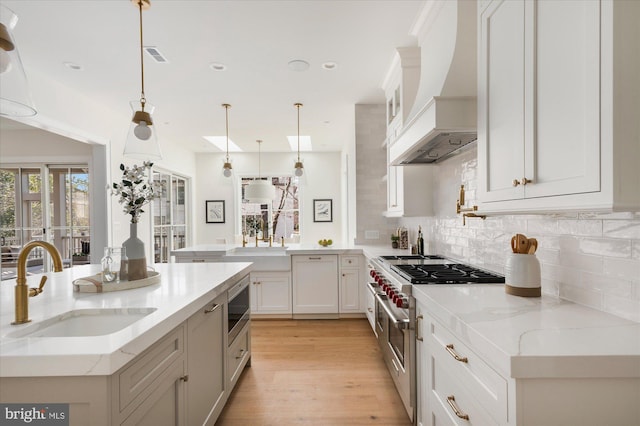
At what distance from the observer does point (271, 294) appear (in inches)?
159

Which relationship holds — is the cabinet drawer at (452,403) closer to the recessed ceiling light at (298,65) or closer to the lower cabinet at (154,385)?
the lower cabinet at (154,385)

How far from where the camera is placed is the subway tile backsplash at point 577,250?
1190mm

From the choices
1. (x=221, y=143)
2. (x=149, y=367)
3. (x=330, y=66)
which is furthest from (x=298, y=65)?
(x=221, y=143)

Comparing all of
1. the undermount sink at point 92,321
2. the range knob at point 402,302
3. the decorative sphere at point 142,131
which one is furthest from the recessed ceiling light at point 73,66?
the range knob at point 402,302

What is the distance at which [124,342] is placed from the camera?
39.1 inches

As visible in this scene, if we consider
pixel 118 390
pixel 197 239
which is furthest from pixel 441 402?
pixel 197 239

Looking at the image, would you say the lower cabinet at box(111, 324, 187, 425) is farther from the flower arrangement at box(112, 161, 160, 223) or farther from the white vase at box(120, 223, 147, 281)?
the flower arrangement at box(112, 161, 160, 223)

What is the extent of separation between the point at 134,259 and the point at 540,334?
1.92 meters

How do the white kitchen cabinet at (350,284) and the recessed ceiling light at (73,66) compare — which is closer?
the recessed ceiling light at (73,66)

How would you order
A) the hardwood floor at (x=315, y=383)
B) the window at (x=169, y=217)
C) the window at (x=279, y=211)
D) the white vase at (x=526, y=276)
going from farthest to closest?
the window at (x=279, y=211), the window at (x=169, y=217), the hardwood floor at (x=315, y=383), the white vase at (x=526, y=276)

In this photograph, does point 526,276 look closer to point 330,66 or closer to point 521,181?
point 521,181

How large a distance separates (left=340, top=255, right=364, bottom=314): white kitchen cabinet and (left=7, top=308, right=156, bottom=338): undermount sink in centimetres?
283

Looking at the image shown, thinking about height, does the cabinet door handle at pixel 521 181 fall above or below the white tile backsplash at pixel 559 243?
above

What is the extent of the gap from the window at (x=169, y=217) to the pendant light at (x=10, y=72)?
4709mm
